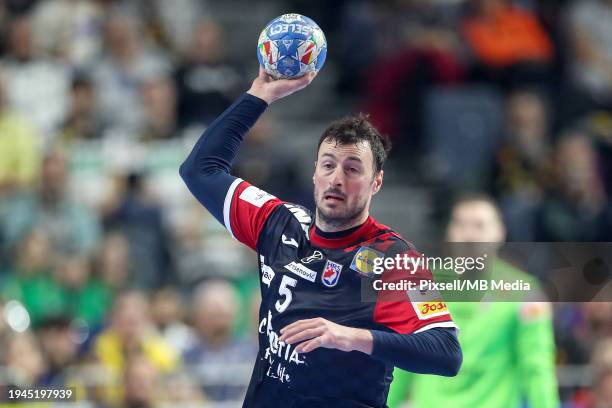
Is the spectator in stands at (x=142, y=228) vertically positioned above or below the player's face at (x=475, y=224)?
above

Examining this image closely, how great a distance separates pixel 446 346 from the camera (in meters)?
5.09

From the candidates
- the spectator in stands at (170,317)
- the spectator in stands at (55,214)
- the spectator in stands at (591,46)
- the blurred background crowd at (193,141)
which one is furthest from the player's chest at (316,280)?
the spectator in stands at (591,46)

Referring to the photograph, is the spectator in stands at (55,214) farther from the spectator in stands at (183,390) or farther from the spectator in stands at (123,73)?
the spectator in stands at (183,390)

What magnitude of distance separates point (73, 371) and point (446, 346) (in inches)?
207

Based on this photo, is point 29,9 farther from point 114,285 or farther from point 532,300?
point 532,300

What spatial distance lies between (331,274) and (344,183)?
1.35 ft

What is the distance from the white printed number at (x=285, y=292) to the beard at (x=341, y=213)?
312 millimetres

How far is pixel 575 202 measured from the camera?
40.2ft

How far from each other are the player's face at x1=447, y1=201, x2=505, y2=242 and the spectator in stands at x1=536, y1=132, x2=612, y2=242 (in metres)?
4.61

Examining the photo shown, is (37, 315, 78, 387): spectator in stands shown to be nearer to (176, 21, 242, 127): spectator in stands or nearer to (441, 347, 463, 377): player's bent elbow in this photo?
(176, 21, 242, 127): spectator in stands

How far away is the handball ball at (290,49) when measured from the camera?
5730 millimetres

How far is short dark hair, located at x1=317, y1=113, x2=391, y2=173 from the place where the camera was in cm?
546

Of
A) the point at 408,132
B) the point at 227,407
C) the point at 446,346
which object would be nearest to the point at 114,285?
the point at 227,407

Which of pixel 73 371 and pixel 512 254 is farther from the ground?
pixel 512 254
